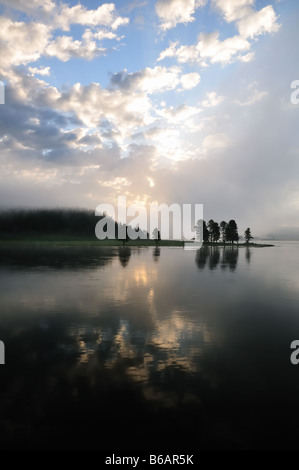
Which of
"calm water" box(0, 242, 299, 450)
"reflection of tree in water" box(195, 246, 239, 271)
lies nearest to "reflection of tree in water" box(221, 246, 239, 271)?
"reflection of tree in water" box(195, 246, 239, 271)

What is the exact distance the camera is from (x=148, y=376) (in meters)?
9.84

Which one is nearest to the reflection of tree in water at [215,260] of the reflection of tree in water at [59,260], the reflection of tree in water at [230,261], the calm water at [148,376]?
the reflection of tree in water at [230,261]

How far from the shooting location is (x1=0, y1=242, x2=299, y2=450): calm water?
6961 millimetres

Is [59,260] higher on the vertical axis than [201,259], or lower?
higher

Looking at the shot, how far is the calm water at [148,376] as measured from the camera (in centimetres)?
696

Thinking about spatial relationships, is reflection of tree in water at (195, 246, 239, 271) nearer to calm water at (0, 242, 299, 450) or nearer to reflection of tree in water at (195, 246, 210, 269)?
reflection of tree in water at (195, 246, 210, 269)

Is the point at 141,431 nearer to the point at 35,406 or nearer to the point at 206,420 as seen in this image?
the point at 206,420

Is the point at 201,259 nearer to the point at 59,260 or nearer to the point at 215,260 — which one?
the point at 215,260

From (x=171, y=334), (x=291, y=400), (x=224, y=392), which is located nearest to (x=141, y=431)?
(x=224, y=392)

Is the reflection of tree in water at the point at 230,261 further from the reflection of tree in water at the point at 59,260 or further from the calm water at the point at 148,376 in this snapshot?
the calm water at the point at 148,376

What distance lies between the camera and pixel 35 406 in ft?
26.1

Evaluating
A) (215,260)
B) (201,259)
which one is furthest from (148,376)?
(201,259)
